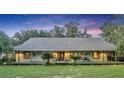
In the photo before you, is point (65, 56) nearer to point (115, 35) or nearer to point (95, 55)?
point (95, 55)

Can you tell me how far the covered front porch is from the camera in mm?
10148

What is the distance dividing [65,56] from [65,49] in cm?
14

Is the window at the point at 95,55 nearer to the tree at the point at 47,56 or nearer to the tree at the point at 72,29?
the tree at the point at 72,29

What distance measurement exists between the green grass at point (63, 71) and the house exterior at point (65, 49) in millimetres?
166

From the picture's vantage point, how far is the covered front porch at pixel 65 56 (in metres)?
10.1

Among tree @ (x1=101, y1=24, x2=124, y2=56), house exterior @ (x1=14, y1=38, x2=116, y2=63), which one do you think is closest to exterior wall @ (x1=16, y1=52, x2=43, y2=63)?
house exterior @ (x1=14, y1=38, x2=116, y2=63)

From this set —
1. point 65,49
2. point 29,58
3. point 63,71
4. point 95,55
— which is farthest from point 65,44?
point 29,58

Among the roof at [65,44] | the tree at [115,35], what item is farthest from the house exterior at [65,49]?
the tree at [115,35]

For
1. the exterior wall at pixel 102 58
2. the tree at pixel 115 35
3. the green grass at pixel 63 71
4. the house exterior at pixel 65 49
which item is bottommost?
the green grass at pixel 63 71

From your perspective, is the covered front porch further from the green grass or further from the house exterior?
the green grass
